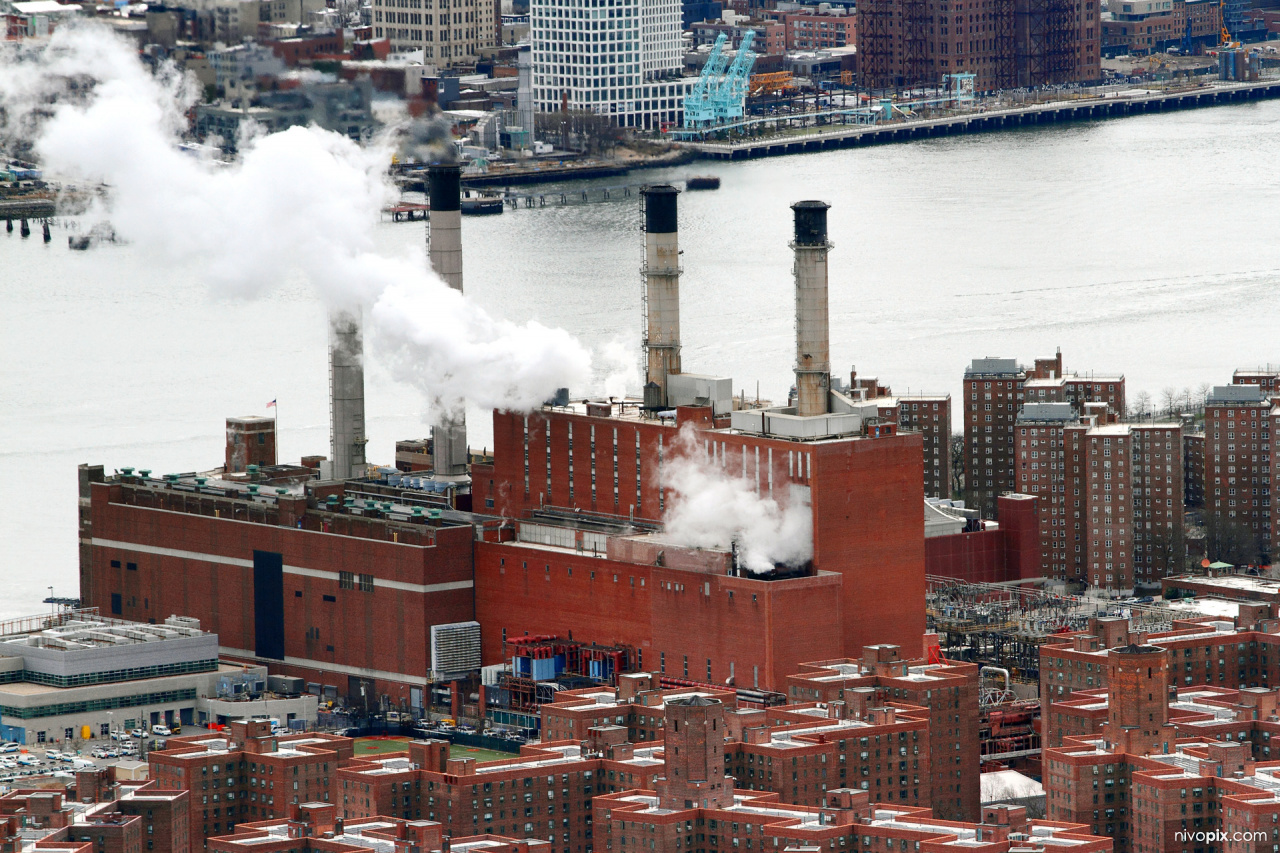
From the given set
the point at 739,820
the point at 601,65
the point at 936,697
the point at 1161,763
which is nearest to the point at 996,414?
the point at 936,697

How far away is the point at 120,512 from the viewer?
159 feet

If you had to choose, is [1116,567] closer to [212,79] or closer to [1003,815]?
[212,79]

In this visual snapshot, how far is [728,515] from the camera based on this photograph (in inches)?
1694

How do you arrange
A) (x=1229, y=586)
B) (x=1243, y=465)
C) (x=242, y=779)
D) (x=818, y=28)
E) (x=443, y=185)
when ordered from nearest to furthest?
1. (x=242, y=779)
2. (x=1229, y=586)
3. (x=443, y=185)
4. (x=1243, y=465)
5. (x=818, y=28)

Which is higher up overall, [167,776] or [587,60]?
[587,60]

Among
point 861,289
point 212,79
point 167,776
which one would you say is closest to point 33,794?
point 167,776

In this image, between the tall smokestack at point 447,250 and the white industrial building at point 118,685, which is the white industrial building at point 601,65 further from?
the white industrial building at point 118,685

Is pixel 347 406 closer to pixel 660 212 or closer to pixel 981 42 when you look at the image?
pixel 660 212

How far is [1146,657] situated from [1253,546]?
1607 centimetres

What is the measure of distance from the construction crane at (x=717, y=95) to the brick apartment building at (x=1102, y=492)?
4672 cm

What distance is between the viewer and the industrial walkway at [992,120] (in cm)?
9506

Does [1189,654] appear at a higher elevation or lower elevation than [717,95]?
lower

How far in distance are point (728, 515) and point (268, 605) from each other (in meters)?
6.95

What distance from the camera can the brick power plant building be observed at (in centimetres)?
4241
